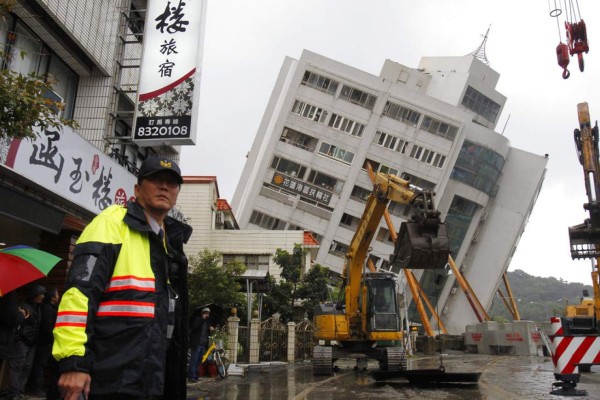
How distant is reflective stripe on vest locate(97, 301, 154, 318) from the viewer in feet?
8.39

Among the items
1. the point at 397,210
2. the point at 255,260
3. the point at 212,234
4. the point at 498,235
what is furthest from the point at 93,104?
the point at 498,235

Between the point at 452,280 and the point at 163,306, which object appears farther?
the point at 452,280

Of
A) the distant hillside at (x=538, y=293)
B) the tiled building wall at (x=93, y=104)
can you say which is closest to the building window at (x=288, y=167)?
the tiled building wall at (x=93, y=104)

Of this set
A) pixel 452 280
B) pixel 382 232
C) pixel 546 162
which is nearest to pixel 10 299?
pixel 382 232

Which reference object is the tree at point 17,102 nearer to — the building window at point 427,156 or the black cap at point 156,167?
the black cap at point 156,167

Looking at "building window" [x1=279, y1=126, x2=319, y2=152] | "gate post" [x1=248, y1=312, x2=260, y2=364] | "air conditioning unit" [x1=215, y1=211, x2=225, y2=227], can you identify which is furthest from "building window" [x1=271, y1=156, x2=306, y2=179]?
"gate post" [x1=248, y1=312, x2=260, y2=364]

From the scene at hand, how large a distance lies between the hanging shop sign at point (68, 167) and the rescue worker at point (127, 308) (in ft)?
13.4

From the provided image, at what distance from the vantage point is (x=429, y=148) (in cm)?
4381

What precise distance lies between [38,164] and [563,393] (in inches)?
380

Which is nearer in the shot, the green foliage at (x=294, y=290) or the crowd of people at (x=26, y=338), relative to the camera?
the crowd of people at (x=26, y=338)

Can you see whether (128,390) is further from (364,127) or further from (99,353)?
(364,127)

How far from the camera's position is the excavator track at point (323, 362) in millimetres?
14102

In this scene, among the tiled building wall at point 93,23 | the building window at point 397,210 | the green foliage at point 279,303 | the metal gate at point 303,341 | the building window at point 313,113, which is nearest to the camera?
the tiled building wall at point 93,23

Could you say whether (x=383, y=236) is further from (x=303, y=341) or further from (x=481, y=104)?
(x=303, y=341)
